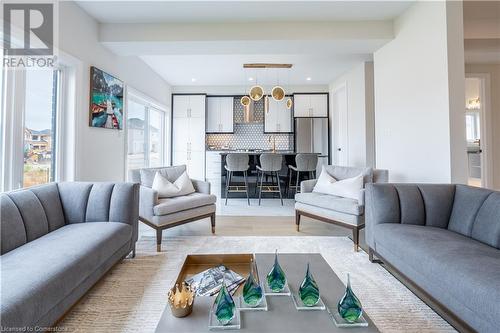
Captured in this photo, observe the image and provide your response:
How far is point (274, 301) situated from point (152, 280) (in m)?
1.30

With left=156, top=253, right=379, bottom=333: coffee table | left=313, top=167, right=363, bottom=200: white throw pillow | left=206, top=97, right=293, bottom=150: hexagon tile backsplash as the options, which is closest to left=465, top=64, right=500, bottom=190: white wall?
left=313, top=167, right=363, bottom=200: white throw pillow

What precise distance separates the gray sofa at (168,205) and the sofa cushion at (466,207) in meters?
2.54

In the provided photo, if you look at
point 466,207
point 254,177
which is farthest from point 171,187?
point 466,207

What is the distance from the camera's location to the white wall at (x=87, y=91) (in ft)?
9.49

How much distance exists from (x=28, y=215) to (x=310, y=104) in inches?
256

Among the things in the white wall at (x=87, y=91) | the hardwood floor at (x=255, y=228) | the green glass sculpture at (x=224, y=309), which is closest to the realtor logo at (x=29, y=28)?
the white wall at (x=87, y=91)

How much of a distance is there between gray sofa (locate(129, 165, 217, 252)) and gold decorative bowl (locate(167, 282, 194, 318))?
1683 mm

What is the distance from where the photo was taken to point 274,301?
1.25m

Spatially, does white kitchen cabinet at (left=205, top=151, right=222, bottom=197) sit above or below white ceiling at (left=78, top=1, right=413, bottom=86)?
below

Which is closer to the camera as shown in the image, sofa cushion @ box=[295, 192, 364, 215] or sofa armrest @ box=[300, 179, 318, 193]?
sofa cushion @ box=[295, 192, 364, 215]

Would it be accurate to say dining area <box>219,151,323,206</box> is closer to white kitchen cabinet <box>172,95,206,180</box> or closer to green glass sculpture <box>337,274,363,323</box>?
white kitchen cabinet <box>172,95,206,180</box>

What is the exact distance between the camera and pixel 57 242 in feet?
5.74

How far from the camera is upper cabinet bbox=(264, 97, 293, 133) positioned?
7176mm

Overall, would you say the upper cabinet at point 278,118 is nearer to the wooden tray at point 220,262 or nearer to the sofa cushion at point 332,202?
the sofa cushion at point 332,202
